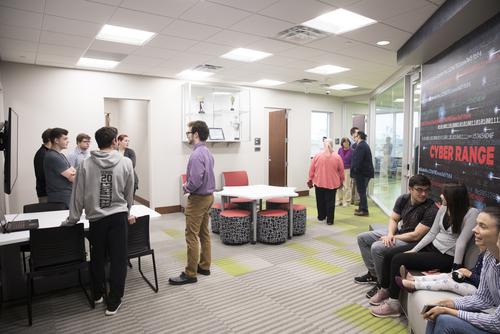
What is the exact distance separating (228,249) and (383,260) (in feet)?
7.16

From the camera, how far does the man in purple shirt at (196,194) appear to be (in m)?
3.27

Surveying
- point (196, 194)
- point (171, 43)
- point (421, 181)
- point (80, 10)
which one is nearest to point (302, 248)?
point (196, 194)

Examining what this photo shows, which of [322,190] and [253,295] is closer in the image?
[253,295]

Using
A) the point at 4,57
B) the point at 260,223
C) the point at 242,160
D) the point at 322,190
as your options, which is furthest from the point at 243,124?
the point at 4,57

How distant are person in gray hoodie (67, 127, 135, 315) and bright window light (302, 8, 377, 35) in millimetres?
2464

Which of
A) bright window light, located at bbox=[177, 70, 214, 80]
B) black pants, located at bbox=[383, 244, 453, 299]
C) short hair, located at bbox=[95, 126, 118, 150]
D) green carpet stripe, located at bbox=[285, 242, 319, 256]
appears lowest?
green carpet stripe, located at bbox=[285, 242, 319, 256]

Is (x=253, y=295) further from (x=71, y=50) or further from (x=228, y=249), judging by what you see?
(x=71, y=50)

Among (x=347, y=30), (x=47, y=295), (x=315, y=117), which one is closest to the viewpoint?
(x=47, y=295)

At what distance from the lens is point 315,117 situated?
986 cm

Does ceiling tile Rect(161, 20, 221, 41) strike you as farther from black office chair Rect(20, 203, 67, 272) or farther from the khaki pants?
black office chair Rect(20, 203, 67, 272)

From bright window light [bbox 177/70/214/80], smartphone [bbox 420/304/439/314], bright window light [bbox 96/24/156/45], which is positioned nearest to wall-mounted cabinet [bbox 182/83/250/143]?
bright window light [bbox 177/70/214/80]

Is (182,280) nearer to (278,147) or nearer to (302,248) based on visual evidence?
(302,248)

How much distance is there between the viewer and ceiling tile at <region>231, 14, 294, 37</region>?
359 cm

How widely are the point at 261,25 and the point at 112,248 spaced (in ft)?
8.94
